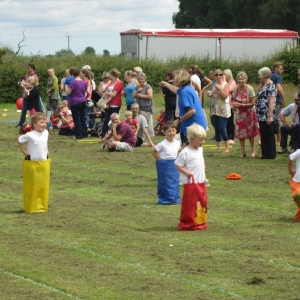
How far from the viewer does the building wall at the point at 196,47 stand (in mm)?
47719

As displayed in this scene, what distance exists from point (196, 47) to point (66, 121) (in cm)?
2522

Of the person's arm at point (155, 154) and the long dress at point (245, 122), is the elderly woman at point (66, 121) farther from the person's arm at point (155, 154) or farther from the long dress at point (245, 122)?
the person's arm at point (155, 154)

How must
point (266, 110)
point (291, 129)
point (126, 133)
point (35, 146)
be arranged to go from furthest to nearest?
point (126, 133) → point (291, 129) → point (266, 110) → point (35, 146)

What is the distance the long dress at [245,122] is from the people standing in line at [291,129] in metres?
0.62

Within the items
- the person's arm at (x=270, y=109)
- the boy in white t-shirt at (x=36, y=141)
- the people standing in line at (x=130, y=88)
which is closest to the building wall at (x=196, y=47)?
the people standing in line at (x=130, y=88)

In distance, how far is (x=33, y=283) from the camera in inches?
309

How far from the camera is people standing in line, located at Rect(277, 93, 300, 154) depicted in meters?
17.3

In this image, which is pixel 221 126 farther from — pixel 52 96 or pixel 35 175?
pixel 52 96

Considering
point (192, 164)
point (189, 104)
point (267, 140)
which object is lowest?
point (267, 140)

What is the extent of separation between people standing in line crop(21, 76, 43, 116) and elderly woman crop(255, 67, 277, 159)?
888cm

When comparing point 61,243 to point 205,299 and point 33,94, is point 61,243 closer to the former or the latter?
point 205,299

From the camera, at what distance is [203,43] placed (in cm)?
4866

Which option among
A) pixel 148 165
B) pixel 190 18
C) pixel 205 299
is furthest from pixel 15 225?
pixel 190 18

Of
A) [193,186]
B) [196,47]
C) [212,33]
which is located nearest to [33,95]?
[193,186]
